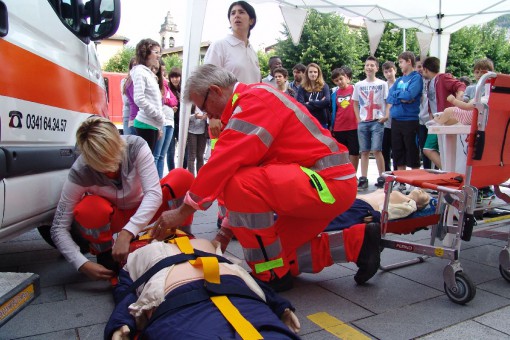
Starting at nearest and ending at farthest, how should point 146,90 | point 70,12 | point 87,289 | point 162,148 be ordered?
point 87,289, point 70,12, point 146,90, point 162,148

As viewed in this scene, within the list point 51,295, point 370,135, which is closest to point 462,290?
point 51,295

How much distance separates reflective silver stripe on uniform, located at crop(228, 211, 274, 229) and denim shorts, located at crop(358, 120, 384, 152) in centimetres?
428

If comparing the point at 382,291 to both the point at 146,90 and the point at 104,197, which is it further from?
the point at 146,90

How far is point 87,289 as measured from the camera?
2637mm

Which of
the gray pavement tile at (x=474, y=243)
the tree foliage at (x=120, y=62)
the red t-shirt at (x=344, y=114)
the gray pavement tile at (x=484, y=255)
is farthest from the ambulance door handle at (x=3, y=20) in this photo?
the tree foliage at (x=120, y=62)

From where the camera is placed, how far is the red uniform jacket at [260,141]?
7.54 ft

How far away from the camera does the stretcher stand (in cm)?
239

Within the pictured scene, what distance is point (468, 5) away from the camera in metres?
8.06

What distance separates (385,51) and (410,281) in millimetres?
24489

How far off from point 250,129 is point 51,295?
4.85ft

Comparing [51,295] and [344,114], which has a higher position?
[344,114]

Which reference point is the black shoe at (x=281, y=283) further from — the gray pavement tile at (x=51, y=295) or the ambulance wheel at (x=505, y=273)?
the ambulance wheel at (x=505, y=273)

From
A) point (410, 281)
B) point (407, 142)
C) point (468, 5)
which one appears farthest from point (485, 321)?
point (468, 5)

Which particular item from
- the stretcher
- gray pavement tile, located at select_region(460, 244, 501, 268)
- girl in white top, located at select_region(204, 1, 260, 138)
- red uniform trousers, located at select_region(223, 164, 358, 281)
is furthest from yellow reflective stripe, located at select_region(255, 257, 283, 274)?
girl in white top, located at select_region(204, 1, 260, 138)
